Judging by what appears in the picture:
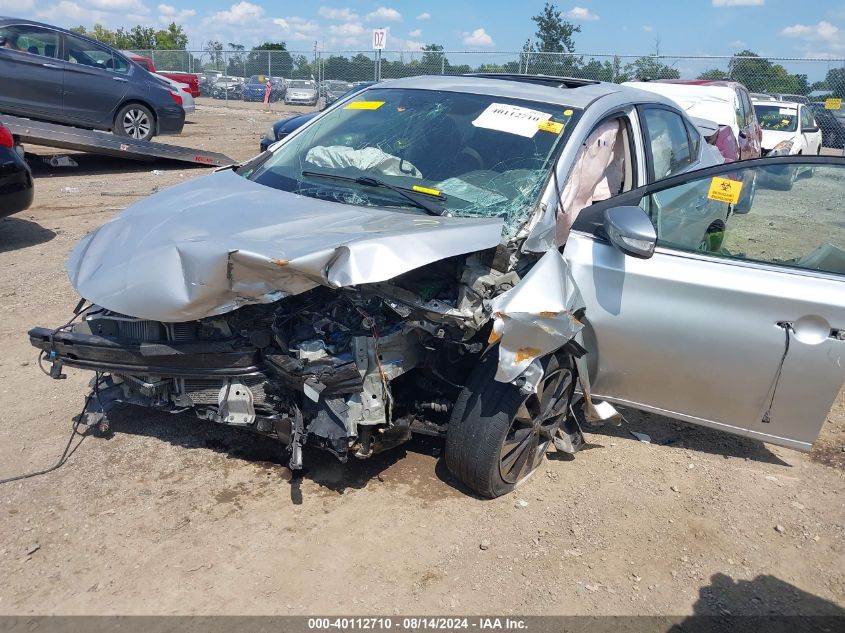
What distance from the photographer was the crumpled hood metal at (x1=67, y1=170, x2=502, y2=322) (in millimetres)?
2691

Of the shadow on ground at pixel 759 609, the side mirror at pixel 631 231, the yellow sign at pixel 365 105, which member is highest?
the yellow sign at pixel 365 105

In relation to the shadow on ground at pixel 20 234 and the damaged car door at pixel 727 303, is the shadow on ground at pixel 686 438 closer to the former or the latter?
the damaged car door at pixel 727 303

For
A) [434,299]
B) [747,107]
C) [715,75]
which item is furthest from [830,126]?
[434,299]

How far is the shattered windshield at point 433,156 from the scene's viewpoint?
3.46 meters

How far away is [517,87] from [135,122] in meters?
9.50

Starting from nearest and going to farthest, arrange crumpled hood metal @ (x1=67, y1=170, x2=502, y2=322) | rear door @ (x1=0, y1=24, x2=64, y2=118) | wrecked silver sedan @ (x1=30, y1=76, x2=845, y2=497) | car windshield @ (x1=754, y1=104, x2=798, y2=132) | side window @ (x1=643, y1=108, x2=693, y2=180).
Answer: crumpled hood metal @ (x1=67, y1=170, x2=502, y2=322)
wrecked silver sedan @ (x1=30, y1=76, x2=845, y2=497)
side window @ (x1=643, y1=108, x2=693, y2=180)
rear door @ (x1=0, y1=24, x2=64, y2=118)
car windshield @ (x1=754, y1=104, x2=798, y2=132)

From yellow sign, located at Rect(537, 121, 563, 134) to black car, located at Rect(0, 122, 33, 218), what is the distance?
5405 millimetres

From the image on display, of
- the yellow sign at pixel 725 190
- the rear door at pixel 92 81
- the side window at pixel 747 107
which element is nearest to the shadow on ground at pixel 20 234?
the rear door at pixel 92 81

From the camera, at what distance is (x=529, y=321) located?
290 centimetres

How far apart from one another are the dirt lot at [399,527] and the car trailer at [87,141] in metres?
6.60

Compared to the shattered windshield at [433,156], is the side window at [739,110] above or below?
above

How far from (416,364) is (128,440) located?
1694 millimetres

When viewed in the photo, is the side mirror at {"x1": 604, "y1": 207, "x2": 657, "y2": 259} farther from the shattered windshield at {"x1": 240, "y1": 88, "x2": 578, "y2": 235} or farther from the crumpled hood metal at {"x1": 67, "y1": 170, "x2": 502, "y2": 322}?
the crumpled hood metal at {"x1": 67, "y1": 170, "x2": 502, "y2": 322}

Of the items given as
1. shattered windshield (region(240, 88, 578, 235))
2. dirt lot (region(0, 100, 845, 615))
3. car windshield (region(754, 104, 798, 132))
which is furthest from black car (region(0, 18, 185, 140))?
car windshield (region(754, 104, 798, 132))
